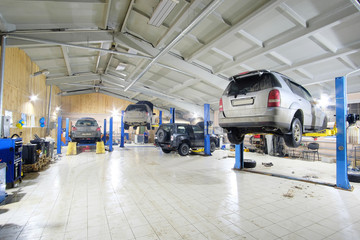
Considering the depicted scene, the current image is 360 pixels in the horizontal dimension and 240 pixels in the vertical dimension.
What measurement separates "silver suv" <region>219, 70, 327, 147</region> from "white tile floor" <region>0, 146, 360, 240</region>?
4.21 ft

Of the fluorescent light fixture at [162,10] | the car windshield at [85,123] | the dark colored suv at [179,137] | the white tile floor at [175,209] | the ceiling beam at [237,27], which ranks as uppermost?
the fluorescent light fixture at [162,10]

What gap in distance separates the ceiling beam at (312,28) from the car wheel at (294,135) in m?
2.73

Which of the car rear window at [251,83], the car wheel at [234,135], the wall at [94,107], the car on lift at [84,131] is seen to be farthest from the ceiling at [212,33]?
the wall at [94,107]

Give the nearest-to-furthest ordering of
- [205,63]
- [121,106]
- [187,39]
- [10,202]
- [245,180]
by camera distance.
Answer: [10,202], [245,180], [187,39], [205,63], [121,106]

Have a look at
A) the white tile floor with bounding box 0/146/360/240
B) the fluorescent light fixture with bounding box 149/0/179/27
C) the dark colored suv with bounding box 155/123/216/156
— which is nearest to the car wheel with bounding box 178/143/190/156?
the dark colored suv with bounding box 155/123/216/156

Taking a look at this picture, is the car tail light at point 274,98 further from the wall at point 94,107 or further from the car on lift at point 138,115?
the wall at point 94,107

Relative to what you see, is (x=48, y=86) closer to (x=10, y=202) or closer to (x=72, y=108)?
(x=72, y=108)

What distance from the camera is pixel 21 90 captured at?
768 cm

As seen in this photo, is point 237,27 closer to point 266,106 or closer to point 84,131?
point 266,106

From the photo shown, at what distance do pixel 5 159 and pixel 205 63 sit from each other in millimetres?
7344

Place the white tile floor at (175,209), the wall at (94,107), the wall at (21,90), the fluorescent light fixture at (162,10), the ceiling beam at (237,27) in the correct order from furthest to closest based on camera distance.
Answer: the wall at (94,107) < the wall at (21,90) < the fluorescent light fixture at (162,10) < the ceiling beam at (237,27) < the white tile floor at (175,209)

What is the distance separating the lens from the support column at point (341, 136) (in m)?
4.26

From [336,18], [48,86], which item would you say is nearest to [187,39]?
[336,18]

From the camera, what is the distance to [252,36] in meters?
5.93
